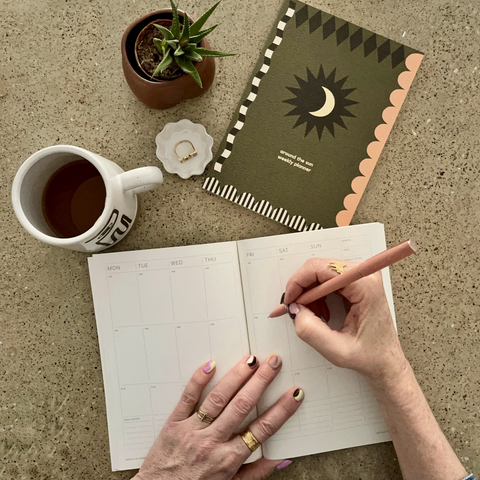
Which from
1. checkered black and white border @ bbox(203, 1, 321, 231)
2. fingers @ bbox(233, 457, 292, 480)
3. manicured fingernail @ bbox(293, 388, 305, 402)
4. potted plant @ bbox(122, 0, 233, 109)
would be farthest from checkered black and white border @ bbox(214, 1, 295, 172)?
fingers @ bbox(233, 457, 292, 480)

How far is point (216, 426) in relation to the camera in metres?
0.65

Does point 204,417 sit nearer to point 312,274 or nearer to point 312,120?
point 312,274

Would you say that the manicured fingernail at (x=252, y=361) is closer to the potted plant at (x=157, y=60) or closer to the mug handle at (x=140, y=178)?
the mug handle at (x=140, y=178)

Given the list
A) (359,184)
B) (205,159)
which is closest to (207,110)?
(205,159)

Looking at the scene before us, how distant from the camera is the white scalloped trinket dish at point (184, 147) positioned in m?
0.69

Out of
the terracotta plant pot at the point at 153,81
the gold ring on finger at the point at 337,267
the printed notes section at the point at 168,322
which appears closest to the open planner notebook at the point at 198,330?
the printed notes section at the point at 168,322

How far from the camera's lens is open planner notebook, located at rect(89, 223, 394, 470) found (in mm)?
685

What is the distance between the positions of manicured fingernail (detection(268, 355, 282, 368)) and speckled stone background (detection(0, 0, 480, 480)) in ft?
0.65

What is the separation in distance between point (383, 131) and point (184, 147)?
36cm

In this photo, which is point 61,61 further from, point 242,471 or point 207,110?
point 242,471

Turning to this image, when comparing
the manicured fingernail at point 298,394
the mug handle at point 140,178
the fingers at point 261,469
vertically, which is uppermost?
the mug handle at point 140,178

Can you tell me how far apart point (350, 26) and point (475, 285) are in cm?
52

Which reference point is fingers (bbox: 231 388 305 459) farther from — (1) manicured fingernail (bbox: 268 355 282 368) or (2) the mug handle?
(2) the mug handle

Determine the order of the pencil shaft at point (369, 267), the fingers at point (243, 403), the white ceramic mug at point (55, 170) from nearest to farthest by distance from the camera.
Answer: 1. the pencil shaft at point (369, 267)
2. the white ceramic mug at point (55, 170)
3. the fingers at point (243, 403)
